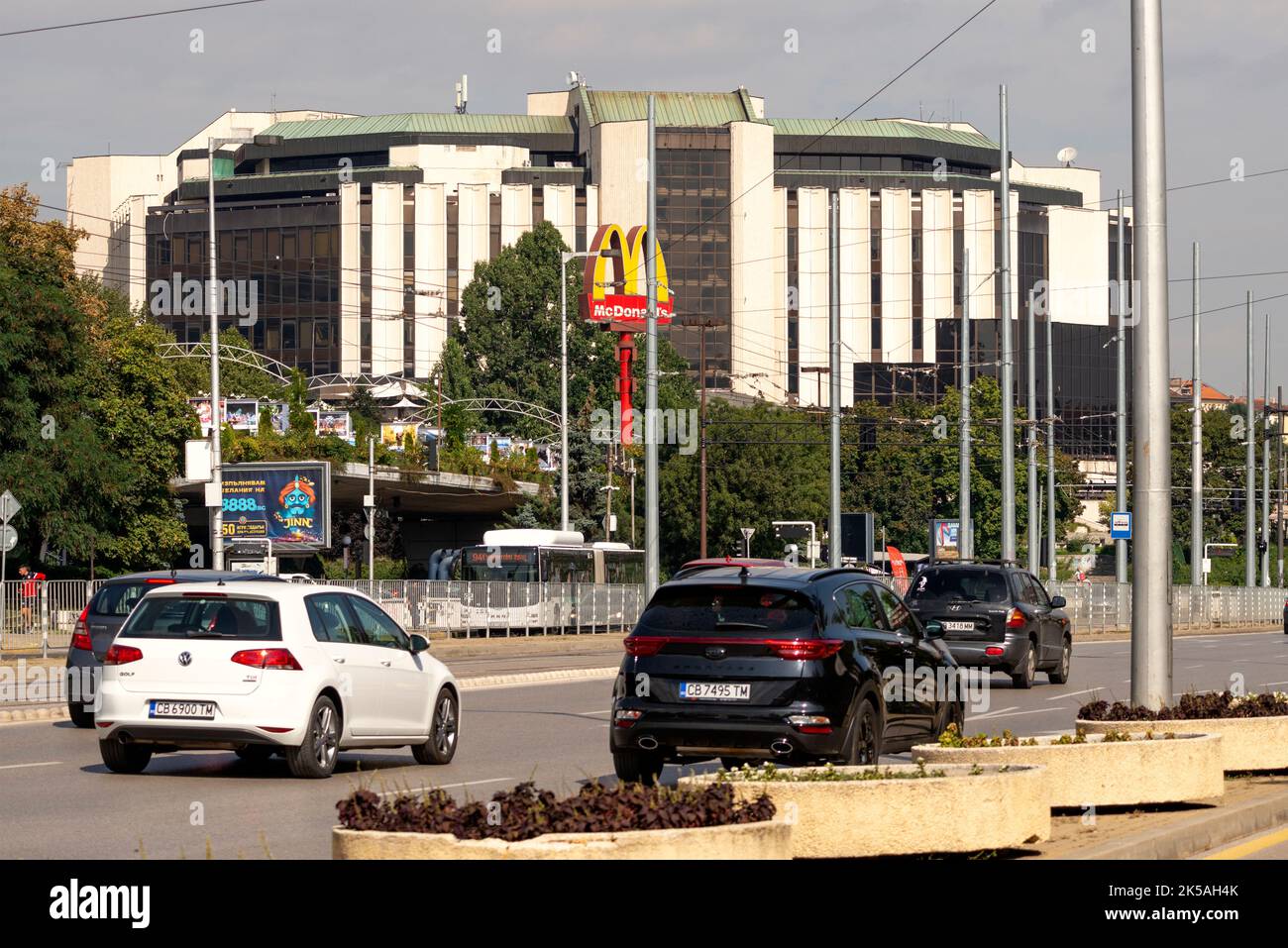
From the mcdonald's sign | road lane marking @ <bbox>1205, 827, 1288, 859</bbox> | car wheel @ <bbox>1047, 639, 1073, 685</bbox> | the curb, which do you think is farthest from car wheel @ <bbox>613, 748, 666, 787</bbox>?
the mcdonald's sign

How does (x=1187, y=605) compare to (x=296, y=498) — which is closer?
(x=296, y=498)

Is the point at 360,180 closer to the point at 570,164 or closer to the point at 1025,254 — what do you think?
the point at 570,164

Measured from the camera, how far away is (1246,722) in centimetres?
1374

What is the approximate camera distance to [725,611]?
13570 millimetres

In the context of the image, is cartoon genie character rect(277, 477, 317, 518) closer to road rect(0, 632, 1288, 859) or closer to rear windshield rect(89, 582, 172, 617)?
road rect(0, 632, 1288, 859)

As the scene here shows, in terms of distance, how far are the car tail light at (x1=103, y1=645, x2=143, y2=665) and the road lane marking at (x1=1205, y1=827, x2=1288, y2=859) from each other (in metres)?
8.49

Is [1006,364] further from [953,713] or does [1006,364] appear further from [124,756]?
[124,756]

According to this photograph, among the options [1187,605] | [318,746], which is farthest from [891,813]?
[1187,605]

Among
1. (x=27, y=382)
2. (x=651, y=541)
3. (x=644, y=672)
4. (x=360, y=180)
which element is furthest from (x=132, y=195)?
(x=644, y=672)

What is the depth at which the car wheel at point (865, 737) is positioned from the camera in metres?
13.2

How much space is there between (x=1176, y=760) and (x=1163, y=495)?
2.98 meters

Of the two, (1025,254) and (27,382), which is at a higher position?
(1025,254)

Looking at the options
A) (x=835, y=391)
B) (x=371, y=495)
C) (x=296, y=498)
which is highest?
(x=835, y=391)

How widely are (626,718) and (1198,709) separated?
13.7ft
